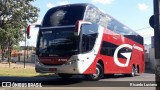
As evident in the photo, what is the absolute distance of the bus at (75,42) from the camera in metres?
15.4

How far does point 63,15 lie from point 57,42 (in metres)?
1.58

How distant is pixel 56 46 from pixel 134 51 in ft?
32.2

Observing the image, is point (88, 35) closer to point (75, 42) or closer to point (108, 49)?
point (75, 42)

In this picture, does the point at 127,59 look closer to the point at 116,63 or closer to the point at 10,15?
the point at 116,63

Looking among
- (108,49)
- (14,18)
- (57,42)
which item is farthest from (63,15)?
(14,18)

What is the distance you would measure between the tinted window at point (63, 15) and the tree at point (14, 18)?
681 inches

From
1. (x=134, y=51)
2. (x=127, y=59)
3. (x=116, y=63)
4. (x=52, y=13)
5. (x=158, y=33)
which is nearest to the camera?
(x=158, y=33)

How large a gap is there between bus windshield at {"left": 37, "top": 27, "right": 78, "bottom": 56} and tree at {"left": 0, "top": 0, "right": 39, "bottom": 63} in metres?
17.7

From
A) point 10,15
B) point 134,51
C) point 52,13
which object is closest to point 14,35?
point 10,15

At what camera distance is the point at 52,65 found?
15750 millimetres

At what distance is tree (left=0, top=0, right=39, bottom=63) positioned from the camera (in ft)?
111

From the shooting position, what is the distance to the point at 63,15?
16438mm

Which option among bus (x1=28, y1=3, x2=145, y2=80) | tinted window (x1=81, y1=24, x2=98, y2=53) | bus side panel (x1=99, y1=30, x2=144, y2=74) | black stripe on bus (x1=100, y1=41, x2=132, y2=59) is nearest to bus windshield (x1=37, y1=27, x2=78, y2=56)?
bus (x1=28, y1=3, x2=145, y2=80)

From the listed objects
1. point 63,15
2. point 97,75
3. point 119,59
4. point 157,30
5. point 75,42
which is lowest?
point 97,75
